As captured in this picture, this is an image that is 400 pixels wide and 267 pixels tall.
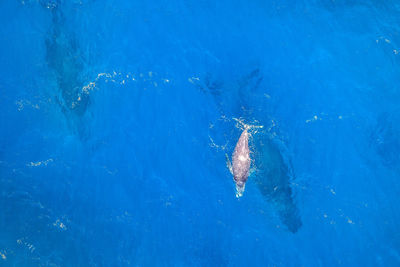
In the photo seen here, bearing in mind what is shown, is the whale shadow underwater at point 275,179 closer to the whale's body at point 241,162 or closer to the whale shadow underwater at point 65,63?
the whale's body at point 241,162

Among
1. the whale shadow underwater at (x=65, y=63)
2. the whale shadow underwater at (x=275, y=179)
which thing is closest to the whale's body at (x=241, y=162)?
the whale shadow underwater at (x=275, y=179)

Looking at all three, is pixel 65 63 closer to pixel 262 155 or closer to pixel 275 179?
pixel 262 155

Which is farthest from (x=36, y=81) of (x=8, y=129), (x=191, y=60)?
(x=191, y=60)

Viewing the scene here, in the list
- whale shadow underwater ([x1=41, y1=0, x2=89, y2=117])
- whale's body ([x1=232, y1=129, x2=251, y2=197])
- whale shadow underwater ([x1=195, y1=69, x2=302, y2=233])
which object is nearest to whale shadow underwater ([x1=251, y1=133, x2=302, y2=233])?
whale shadow underwater ([x1=195, y1=69, x2=302, y2=233])

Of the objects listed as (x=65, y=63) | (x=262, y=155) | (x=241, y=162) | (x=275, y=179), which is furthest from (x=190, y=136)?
(x=65, y=63)

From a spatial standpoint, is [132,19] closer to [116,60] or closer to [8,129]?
[116,60]

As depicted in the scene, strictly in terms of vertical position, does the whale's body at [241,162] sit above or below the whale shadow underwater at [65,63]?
below
